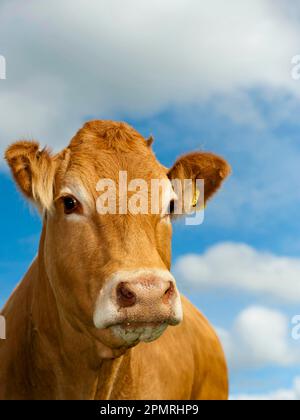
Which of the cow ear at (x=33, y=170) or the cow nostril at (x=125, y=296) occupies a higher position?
the cow ear at (x=33, y=170)

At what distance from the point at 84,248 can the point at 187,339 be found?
4.00 meters

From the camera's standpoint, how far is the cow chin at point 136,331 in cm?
566

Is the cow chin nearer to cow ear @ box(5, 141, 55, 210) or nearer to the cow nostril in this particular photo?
the cow nostril

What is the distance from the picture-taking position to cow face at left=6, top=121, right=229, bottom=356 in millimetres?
5605

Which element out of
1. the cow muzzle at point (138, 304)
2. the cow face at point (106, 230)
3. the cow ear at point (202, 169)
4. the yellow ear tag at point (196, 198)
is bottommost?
the cow muzzle at point (138, 304)

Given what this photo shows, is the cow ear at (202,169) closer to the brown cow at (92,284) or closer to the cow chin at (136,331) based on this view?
the brown cow at (92,284)

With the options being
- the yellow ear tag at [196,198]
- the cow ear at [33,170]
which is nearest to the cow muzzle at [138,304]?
the cow ear at [33,170]

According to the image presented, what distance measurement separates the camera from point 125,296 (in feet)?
18.1

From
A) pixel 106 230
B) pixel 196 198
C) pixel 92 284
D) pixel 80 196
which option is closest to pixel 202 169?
pixel 196 198

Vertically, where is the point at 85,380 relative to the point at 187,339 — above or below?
below

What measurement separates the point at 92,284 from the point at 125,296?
2.08ft

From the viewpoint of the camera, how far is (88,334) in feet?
21.5
